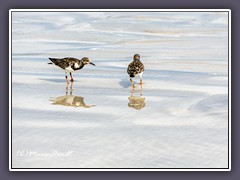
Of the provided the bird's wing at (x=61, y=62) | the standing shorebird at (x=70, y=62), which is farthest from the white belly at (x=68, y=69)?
the bird's wing at (x=61, y=62)

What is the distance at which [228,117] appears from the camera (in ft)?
27.7

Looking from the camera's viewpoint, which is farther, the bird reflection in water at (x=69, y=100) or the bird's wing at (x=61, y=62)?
the bird's wing at (x=61, y=62)

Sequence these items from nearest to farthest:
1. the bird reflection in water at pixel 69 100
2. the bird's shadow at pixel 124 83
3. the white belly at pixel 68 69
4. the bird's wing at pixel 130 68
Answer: the white belly at pixel 68 69 < the bird reflection in water at pixel 69 100 < the bird's wing at pixel 130 68 < the bird's shadow at pixel 124 83

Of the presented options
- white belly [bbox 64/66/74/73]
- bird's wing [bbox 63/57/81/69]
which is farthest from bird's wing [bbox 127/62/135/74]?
white belly [bbox 64/66/74/73]

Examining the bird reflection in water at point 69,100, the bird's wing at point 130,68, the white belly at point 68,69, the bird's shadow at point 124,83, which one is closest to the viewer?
the white belly at point 68,69

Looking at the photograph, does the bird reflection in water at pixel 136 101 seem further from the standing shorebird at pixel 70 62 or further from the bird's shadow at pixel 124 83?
the standing shorebird at pixel 70 62

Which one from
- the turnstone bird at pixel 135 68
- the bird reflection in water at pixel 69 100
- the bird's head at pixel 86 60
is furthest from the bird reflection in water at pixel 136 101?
the bird's head at pixel 86 60

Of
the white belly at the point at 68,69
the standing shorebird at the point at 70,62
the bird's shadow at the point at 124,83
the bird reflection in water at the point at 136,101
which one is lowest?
the bird reflection in water at the point at 136,101

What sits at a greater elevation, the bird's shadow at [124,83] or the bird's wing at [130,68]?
the bird's wing at [130,68]

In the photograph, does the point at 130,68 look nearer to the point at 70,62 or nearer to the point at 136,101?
the point at 136,101

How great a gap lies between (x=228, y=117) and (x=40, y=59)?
10.1ft

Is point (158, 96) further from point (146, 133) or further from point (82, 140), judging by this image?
point (82, 140)

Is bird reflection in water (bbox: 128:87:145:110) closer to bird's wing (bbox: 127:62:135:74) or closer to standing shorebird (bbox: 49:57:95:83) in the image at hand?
bird's wing (bbox: 127:62:135:74)

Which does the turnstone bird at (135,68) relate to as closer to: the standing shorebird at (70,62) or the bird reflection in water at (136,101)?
the bird reflection in water at (136,101)
